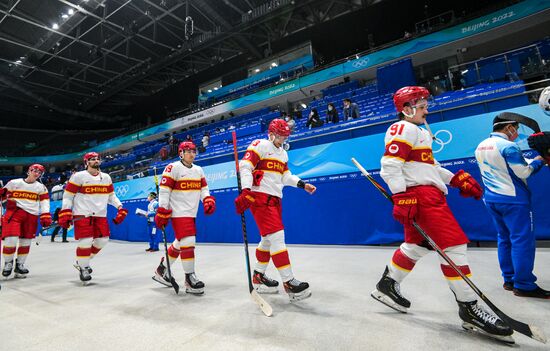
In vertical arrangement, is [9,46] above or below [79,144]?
above

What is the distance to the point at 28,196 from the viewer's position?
484 cm

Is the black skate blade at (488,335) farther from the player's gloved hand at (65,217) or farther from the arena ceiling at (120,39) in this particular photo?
the arena ceiling at (120,39)

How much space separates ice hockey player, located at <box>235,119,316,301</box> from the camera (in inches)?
105

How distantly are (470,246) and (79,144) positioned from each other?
39.4m

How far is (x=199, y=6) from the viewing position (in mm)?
16297

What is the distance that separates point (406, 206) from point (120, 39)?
23910 millimetres

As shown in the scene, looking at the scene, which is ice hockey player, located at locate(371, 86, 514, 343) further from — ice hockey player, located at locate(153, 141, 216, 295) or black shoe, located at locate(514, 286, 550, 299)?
ice hockey player, located at locate(153, 141, 216, 295)

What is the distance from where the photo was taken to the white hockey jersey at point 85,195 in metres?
4.07

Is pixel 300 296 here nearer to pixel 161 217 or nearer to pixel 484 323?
pixel 484 323

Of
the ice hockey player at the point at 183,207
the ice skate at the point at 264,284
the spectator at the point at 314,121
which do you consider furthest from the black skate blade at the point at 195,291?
the spectator at the point at 314,121

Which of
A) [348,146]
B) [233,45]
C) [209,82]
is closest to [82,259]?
[348,146]

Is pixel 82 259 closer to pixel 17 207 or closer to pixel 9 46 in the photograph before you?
pixel 17 207

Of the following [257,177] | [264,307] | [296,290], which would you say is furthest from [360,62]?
[264,307]

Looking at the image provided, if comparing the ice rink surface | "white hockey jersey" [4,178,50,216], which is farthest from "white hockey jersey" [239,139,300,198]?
"white hockey jersey" [4,178,50,216]
